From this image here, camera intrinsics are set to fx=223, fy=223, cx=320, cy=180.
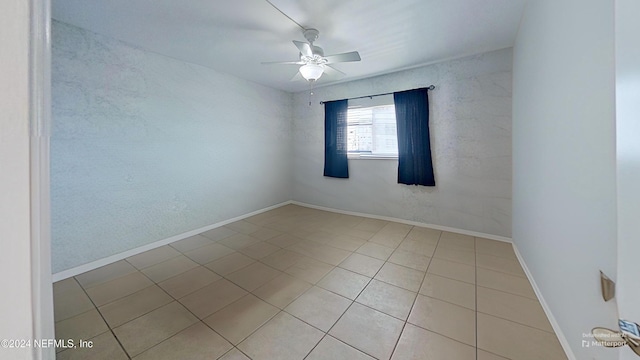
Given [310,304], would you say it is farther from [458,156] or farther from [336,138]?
[336,138]

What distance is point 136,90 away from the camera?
8.34 feet

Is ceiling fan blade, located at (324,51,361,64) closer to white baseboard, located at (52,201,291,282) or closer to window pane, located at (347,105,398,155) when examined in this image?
window pane, located at (347,105,398,155)

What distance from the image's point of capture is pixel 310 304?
1.74 m

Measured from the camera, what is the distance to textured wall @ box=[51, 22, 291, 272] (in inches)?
83.4

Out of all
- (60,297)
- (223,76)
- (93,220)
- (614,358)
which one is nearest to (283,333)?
(614,358)

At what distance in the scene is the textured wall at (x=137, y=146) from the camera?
2117 millimetres

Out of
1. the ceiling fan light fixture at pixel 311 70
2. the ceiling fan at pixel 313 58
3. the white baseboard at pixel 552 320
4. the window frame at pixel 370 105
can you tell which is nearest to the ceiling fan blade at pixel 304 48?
the ceiling fan at pixel 313 58

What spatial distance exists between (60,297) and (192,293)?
40.9 inches

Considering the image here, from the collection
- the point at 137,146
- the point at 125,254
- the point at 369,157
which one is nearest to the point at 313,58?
the point at 369,157

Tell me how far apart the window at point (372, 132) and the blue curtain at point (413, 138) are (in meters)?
0.18

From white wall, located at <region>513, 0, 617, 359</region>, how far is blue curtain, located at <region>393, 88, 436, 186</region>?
1.24 metres

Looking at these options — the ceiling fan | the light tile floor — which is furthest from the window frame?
the ceiling fan

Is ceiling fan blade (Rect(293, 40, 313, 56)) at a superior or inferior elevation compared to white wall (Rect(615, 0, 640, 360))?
superior

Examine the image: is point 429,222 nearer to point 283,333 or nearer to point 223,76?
point 283,333
